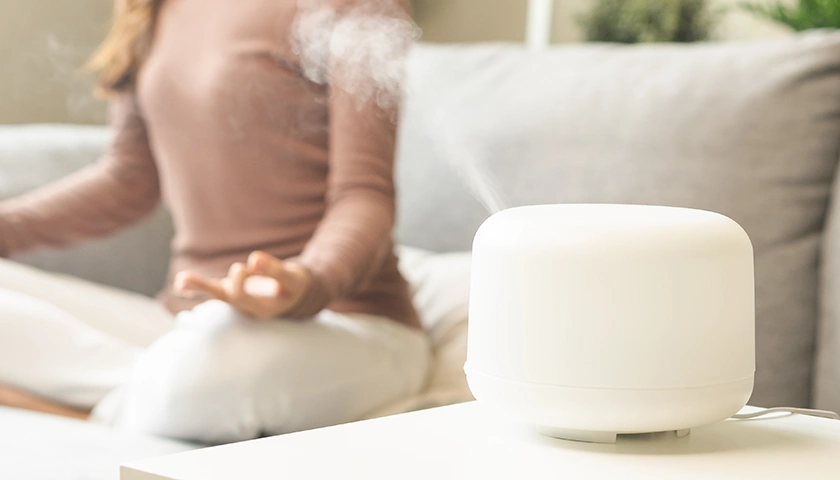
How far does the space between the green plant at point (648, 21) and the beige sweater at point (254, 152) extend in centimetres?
188

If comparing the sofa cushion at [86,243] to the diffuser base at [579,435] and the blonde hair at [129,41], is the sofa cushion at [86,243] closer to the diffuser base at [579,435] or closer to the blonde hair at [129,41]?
the blonde hair at [129,41]

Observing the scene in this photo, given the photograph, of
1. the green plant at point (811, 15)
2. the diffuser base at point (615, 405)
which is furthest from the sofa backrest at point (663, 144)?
the green plant at point (811, 15)

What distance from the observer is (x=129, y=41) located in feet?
4.68

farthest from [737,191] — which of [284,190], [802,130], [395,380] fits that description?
[284,190]

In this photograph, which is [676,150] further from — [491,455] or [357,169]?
[491,455]

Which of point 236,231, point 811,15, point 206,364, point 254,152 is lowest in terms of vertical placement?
point 206,364

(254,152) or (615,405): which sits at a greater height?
(254,152)

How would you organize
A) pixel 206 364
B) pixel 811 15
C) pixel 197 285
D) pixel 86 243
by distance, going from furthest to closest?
pixel 811 15 → pixel 86 243 → pixel 206 364 → pixel 197 285

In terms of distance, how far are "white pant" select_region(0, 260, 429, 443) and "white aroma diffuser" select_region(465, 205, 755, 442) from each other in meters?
0.49

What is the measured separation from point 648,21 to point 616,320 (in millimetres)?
2643

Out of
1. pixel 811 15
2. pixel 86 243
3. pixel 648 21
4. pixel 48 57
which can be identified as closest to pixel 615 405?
pixel 86 243

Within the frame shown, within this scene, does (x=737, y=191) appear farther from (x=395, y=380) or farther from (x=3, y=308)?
(x=3, y=308)

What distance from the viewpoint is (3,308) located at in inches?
43.8

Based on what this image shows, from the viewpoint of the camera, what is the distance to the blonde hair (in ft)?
4.69
